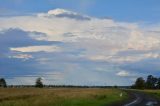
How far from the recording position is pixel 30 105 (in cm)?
3678

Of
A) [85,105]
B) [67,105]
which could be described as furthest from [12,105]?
[85,105]

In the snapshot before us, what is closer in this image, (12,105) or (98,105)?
(12,105)

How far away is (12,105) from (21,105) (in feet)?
2.29

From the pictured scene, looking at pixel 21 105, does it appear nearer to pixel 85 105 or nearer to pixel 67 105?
pixel 67 105

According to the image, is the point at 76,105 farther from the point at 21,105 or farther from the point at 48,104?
the point at 21,105

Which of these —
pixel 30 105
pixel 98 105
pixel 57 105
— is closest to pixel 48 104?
pixel 57 105

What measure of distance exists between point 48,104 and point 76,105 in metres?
4.35

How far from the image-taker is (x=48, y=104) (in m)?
39.8

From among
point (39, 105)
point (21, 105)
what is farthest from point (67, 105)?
point (21, 105)

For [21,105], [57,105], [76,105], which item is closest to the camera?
[21,105]

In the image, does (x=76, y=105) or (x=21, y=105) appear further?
(x=76, y=105)

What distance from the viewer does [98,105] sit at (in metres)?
45.1

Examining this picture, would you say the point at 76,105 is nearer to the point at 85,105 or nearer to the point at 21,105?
the point at 85,105

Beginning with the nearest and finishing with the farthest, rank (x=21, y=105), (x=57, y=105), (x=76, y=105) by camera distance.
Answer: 1. (x=21, y=105)
2. (x=57, y=105)
3. (x=76, y=105)
